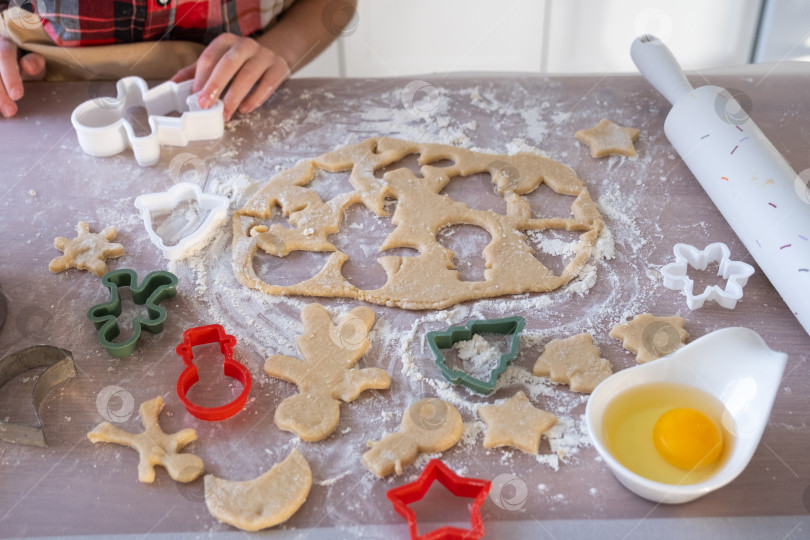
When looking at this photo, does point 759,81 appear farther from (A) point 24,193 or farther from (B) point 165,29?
(A) point 24,193

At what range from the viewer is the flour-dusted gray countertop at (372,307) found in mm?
892

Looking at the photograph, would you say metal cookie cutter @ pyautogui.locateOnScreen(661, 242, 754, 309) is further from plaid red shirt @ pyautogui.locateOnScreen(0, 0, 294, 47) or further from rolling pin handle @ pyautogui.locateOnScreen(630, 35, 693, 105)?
plaid red shirt @ pyautogui.locateOnScreen(0, 0, 294, 47)

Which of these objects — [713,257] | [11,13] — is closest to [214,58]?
A: [11,13]

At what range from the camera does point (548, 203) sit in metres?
1.35

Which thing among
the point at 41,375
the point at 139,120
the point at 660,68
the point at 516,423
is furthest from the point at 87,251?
the point at 660,68

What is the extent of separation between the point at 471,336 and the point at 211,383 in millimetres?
362

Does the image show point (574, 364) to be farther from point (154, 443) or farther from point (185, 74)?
point (185, 74)

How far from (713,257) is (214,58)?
101cm

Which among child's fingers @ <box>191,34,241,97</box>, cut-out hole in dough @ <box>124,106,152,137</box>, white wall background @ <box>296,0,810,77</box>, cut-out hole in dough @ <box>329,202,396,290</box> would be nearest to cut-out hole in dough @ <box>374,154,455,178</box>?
cut-out hole in dough @ <box>329,202,396,290</box>

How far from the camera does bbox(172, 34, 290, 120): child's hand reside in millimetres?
1504

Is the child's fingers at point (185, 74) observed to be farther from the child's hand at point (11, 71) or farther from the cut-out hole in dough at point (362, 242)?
the cut-out hole in dough at point (362, 242)

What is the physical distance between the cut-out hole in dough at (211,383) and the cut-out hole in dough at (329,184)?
0.39 metres

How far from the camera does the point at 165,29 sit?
1633 mm

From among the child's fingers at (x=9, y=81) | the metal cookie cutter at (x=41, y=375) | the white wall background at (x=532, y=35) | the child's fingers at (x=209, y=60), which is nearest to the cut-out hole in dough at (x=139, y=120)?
the child's fingers at (x=209, y=60)
